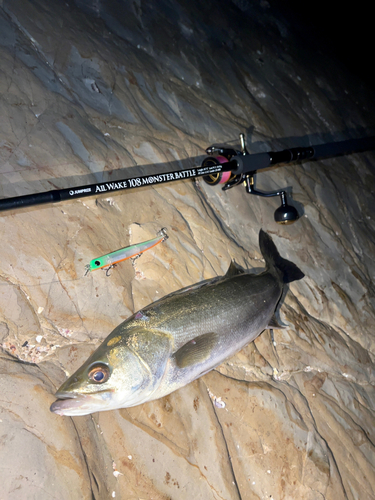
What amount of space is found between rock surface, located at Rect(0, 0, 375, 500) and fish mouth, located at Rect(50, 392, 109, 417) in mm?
396

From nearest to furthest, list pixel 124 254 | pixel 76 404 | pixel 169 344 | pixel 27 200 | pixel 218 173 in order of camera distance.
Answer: pixel 76 404, pixel 27 200, pixel 169 344, pixel 124 254, pixel 218 173

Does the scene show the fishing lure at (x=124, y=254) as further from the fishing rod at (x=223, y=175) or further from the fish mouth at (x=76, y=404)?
the fish mouth at (x=76, y=404)

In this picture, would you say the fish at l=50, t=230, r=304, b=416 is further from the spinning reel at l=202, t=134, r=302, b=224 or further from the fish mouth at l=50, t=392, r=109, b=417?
the spinning reel at l=202, t=134, r=302, b=224

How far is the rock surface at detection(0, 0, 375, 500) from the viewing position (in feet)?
7.86

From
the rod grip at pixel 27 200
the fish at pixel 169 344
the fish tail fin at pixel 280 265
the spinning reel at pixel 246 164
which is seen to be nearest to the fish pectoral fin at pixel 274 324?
the fish at pixel 169 344

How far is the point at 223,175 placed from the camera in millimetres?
3146

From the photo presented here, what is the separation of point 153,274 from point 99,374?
3.47ft

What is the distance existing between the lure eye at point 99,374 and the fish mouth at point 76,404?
0.31 feet

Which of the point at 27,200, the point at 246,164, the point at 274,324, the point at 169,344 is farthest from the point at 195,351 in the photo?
the point at 246,164

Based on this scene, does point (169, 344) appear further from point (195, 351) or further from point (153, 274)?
point (153, 274)

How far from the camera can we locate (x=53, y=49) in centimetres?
323

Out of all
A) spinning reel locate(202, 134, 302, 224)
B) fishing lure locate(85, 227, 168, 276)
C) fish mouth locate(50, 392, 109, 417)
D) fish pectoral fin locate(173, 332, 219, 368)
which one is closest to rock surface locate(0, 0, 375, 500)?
fishing lure locate(85, 227, 168, 276)

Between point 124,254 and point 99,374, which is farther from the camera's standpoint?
point 124,254

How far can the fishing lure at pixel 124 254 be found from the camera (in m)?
2.61
